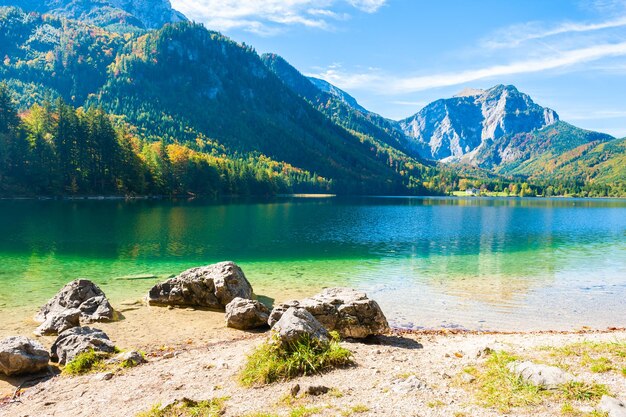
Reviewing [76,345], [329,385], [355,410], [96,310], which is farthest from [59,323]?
[355,410]

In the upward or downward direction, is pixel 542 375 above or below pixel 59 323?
above

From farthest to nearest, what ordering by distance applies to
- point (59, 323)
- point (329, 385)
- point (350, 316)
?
point (59, 323) < point (350, 316) < point (329, 385)

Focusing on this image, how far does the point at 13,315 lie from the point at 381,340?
1950 centimetres

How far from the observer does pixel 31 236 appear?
54.0 m

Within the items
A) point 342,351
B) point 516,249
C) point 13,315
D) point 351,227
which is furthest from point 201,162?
point 342,351

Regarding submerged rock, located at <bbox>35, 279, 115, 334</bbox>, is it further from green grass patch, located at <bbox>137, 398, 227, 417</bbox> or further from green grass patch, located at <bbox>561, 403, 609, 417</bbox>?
green grass patch, located at <bbox>561, 403, 609, 417</bbox>

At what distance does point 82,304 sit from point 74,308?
0.66m

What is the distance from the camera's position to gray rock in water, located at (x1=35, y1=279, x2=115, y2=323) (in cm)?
2102

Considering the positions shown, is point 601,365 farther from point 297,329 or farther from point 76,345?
point 76,345

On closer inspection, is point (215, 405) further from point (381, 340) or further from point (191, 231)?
point (191, 231)

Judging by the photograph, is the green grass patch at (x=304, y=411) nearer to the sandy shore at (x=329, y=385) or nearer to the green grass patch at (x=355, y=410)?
the sandy shore at (x=329, y=385)

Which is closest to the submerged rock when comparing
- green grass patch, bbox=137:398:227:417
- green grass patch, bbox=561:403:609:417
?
green grass patch, bbox=137:398:227:417

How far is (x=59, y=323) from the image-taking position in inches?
758

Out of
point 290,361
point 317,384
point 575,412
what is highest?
→ point 575,412
